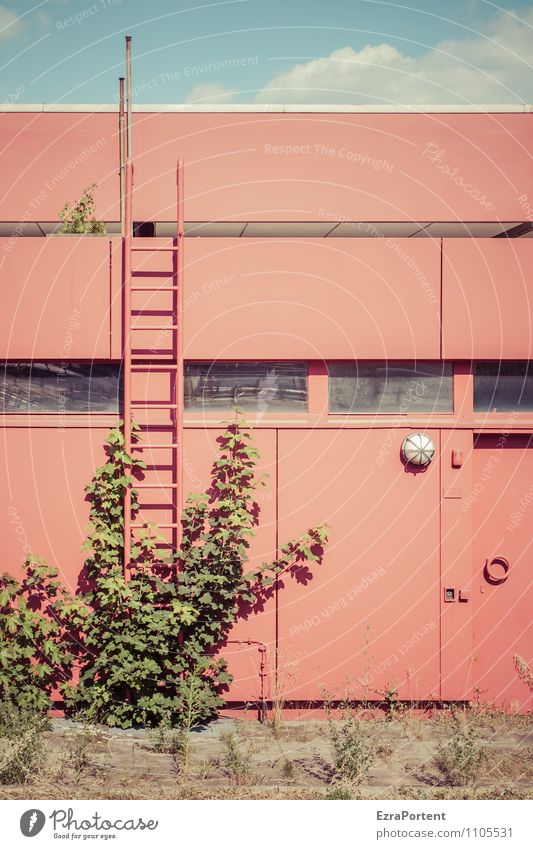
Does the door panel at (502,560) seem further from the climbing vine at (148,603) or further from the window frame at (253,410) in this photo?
the window frame at (253,410)

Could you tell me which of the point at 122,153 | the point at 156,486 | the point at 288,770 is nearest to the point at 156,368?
the point at 156,486

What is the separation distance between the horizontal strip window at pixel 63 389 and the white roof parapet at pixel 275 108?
3.03 m

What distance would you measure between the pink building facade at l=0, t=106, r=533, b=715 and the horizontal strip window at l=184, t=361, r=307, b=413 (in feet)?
0.05

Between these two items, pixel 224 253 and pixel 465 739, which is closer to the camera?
pixel 465 739

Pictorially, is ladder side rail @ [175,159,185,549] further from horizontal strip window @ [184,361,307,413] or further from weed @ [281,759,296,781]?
weed @ [281,759,296,781]

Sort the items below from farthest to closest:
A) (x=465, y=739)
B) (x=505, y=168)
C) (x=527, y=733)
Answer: (x=505, y=168)
(x=527, y=733)
(x=465, y=739)

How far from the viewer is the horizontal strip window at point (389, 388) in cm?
847

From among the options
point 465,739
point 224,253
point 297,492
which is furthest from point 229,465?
point 465,739

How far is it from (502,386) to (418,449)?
1.21 m

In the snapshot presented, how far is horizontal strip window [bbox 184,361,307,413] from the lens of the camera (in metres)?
8.44

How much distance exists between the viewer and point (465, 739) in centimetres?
708

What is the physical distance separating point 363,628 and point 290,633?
2.53 feet

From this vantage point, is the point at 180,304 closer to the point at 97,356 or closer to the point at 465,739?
the point at 97,356

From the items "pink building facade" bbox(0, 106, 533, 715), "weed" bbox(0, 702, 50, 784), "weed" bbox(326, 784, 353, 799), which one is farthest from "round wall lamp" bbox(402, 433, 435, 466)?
"weed" bbox(0, 702, 50, 784)
